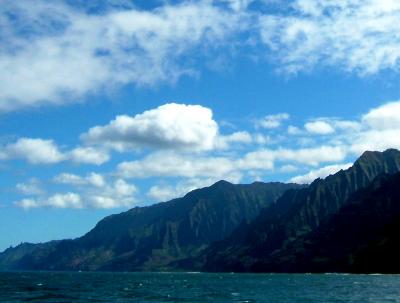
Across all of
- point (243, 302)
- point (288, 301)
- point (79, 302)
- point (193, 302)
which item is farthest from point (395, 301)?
point (79, 302)

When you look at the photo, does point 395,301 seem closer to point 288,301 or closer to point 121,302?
point 288,301

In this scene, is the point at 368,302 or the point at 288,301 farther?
the point at 288,301

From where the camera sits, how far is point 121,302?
12825 cm

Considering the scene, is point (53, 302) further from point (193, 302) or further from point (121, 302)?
point (193, 302)

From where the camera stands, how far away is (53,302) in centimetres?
12731

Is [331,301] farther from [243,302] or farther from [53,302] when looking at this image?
[53,302]

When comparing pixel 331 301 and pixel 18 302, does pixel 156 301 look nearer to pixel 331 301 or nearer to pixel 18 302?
pixel 18 302

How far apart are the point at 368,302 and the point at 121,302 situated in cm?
5508

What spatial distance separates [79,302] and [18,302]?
44.6 feet

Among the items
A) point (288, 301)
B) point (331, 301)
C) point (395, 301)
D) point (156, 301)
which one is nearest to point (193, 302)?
point (156, 301)

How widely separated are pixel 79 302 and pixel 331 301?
57533 millimetres

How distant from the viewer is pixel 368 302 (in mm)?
126375

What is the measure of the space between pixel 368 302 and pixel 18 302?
78.1m

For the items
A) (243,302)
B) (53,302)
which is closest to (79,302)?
(53,302)
